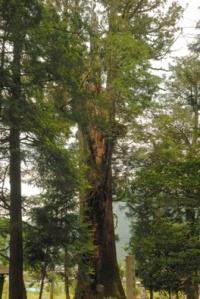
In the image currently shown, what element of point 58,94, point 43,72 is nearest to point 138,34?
point 58,94

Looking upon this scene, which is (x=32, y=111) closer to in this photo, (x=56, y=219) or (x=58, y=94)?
(x=58, y=94)

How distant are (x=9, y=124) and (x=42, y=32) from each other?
2.09 metres

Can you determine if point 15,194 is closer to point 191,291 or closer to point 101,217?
point 101,217

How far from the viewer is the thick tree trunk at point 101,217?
16406 mm

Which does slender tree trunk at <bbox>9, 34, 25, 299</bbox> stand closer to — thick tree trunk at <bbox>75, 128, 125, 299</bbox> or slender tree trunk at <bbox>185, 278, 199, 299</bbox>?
thick tree trunk at <bbox>75, 128, 125, 299</bbox>

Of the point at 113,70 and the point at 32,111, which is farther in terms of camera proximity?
the point at 113,70

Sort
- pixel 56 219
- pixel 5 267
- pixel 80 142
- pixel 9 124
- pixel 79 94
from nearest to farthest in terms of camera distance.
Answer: pixel 9 124, pixel 79 94, pixel 56 219, pixel 5 267, pixel 80 142

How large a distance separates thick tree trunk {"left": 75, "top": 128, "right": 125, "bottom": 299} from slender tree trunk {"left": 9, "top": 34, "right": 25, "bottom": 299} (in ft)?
15.4

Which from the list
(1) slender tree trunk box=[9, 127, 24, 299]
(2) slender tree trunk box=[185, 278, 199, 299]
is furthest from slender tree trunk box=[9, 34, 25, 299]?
(2) slender tree trunk box=[185, 278, 199, 299]

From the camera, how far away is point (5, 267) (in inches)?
638

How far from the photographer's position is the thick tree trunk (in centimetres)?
1641

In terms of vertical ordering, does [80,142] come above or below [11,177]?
above

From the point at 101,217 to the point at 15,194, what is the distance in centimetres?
602

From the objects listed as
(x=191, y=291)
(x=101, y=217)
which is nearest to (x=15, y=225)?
(x=101, y=217)
